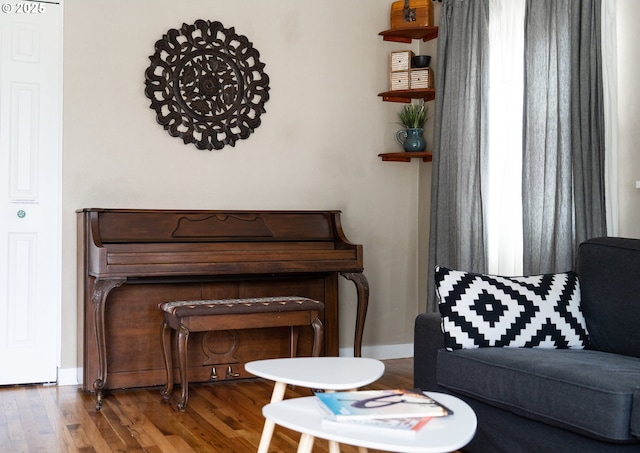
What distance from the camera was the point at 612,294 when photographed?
3.07 m

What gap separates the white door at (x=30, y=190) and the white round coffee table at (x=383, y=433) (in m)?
2.60

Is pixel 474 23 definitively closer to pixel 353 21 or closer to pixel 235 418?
pixel 353 21

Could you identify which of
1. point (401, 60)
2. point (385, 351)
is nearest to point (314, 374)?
point (385, 351)

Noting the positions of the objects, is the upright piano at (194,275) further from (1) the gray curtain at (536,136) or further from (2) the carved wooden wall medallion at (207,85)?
(1) the gray curtain at (536,136)

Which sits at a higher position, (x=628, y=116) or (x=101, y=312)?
(x=628, y=116)

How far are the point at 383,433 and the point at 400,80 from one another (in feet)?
11.5

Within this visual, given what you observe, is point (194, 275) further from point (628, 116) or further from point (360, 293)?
point (628, 116)

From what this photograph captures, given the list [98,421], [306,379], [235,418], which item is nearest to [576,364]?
[306,379]

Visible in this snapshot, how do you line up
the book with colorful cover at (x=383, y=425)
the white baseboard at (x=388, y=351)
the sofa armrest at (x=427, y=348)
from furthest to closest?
the white baseboard at (x=388, y=351), the sofa armrest at (x=427, y=348), the book with colorful cover at (x=383, y=425)

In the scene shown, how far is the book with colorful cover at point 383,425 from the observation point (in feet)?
6.24

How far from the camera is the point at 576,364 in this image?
103 inches
